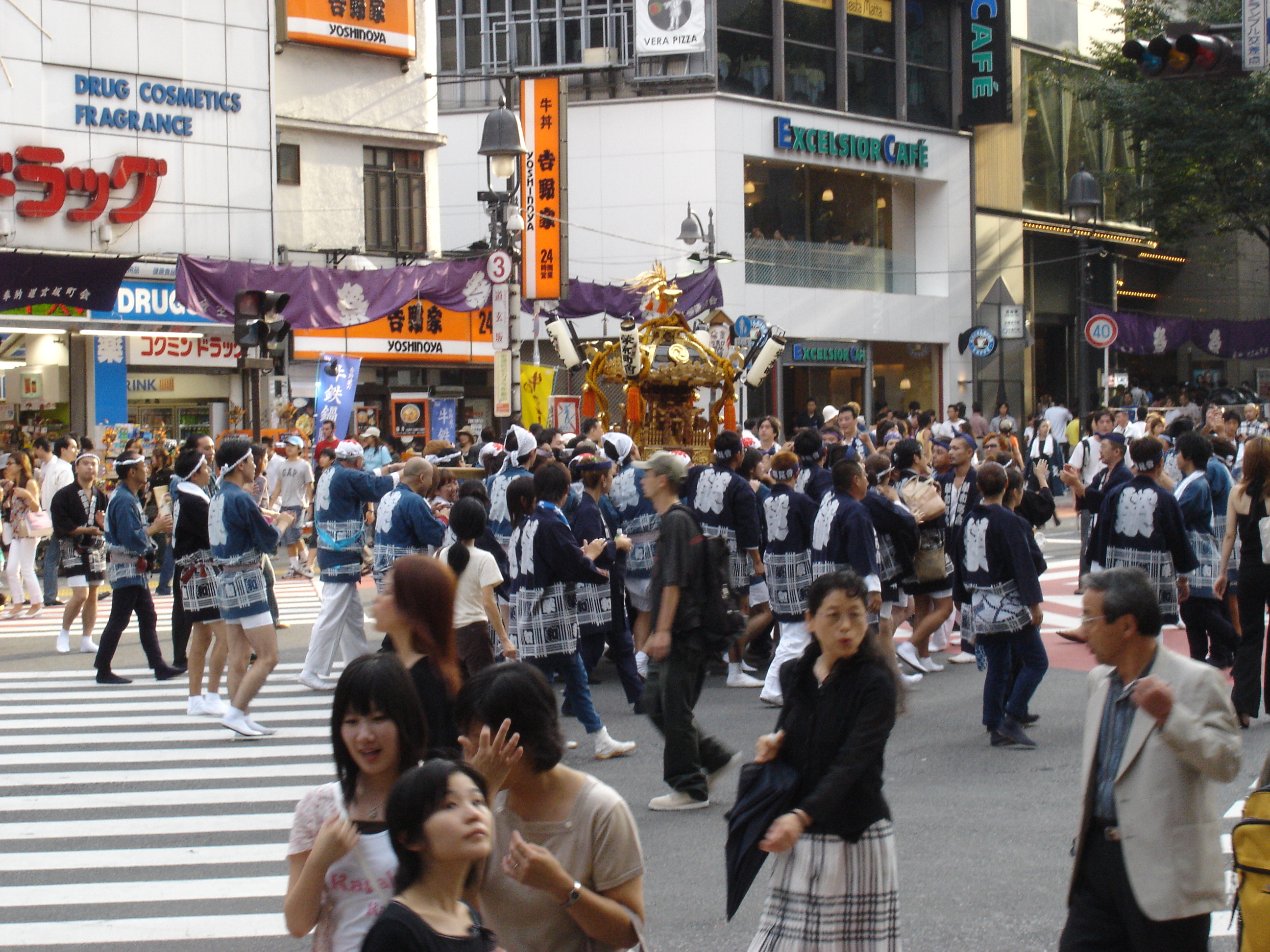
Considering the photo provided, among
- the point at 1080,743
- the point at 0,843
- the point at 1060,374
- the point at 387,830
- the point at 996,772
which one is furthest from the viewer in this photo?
the point at 1060,374

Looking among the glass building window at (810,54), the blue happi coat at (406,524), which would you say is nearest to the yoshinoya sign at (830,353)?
the glass building window at (810,54)

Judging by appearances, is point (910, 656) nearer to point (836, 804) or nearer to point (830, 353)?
point (836, 804)

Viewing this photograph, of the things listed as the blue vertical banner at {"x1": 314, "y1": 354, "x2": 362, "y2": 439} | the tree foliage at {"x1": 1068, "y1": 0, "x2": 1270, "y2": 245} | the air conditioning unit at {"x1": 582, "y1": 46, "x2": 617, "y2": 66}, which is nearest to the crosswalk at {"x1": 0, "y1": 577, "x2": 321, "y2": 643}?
the blue vertical banner at {"x1": 314, "y1": 354, "x2": 362, "y2": 439}

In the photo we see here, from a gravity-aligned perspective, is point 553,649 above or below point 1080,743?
above

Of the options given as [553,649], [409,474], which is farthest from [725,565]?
[409,474]

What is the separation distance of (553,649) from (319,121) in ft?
63.5

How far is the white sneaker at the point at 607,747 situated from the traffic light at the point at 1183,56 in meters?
6.62

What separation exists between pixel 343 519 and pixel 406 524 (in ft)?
3.49

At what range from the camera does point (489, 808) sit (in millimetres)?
3250

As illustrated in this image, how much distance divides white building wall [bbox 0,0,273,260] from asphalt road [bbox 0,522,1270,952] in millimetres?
13420

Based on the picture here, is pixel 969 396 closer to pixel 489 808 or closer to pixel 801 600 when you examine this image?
pixel 801 600

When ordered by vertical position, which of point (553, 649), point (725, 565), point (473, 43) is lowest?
point (553, 649)

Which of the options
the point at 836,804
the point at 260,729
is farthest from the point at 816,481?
the point at 836,804

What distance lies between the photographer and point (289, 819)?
7.55 metres
